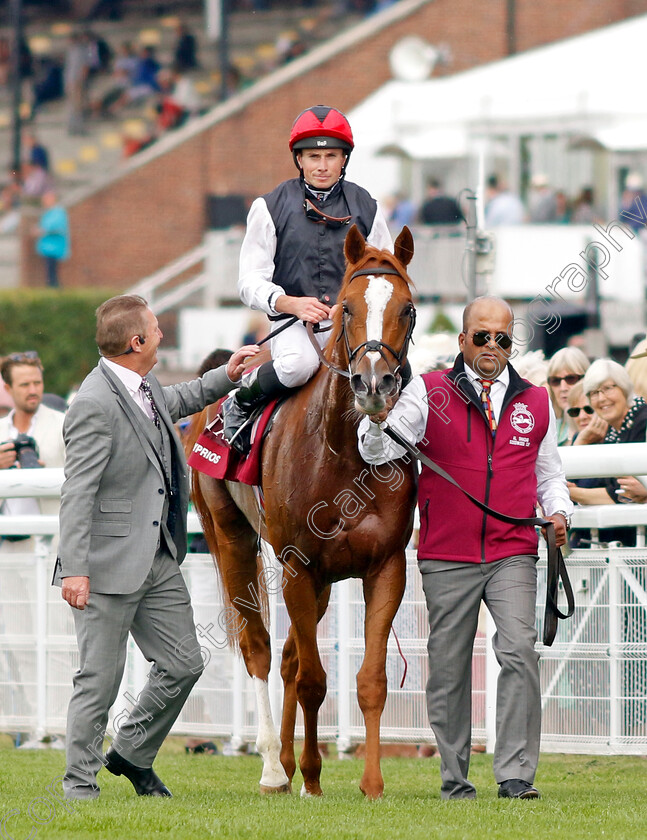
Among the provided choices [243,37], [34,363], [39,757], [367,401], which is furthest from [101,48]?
[367,401]

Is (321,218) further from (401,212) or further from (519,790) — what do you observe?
(401,212)

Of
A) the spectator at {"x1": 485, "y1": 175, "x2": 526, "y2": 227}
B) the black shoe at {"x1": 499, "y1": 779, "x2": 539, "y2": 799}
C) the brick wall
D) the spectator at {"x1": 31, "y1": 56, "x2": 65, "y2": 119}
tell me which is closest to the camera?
the black shoe at {"x1": 499, "y1": 779, "x2": 539, "y2": 799}

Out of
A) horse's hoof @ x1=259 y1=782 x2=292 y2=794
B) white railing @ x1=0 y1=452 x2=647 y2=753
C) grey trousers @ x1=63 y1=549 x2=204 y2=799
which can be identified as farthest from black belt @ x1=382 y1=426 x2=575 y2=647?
horse's hoof @ x1=259 y1=782 x2=292 y2=794

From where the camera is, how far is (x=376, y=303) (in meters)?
5.73

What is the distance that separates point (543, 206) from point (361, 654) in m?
11.9

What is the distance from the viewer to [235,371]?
668 centimetres

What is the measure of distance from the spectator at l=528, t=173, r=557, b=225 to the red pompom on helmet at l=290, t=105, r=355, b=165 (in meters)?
12.3

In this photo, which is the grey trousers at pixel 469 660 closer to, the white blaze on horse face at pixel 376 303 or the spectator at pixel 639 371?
the white blaze on horse face at pixel 376 303

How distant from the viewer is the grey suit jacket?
19.2ft

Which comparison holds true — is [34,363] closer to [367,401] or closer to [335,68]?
[367,401]

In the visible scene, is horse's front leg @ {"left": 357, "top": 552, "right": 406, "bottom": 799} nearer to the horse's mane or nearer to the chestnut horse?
the chestnut horse

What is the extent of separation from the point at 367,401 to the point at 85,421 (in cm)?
122

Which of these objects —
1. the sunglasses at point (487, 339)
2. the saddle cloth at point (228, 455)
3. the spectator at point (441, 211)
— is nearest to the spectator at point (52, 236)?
the spectator at point (441, 211)

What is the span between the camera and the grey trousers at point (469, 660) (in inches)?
235
